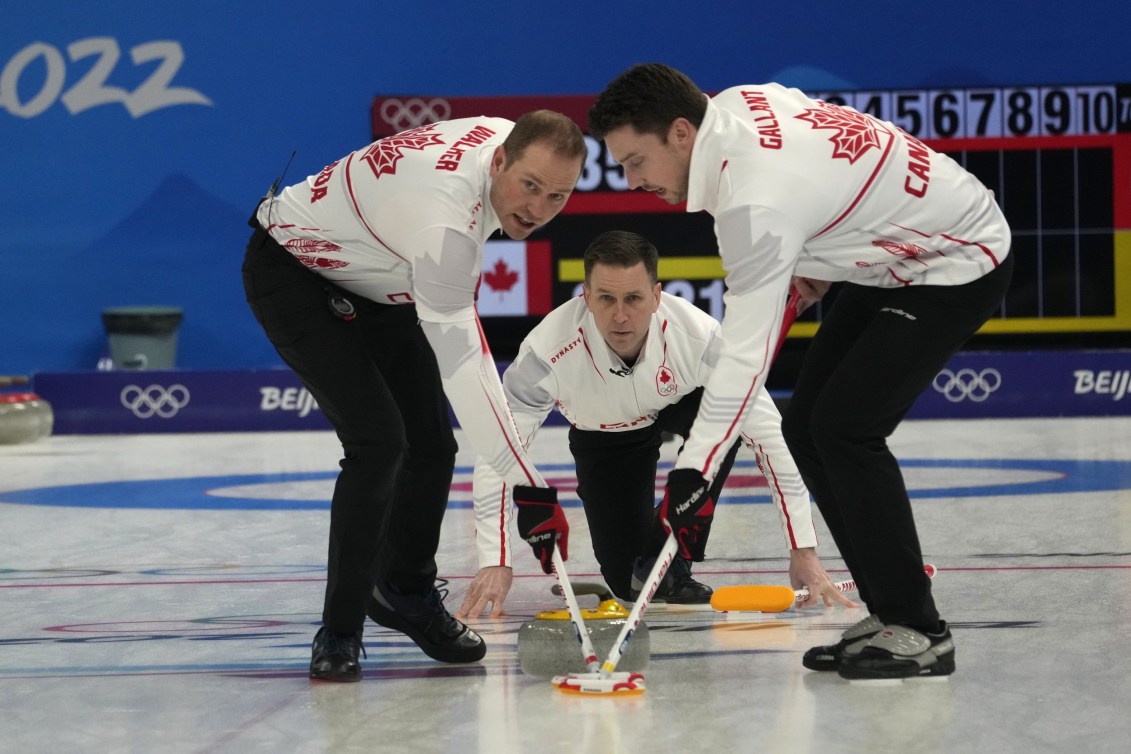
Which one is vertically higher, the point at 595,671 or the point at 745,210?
the point at 745,210

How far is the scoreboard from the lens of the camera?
1155 centimetres

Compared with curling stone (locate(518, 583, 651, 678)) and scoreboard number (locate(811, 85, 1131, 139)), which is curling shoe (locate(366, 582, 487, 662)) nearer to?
curling stone (locate(518, 583, 651, 678))

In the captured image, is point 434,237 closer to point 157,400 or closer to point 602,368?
point 602,368

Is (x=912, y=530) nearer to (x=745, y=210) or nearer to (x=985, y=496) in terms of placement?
(x=745, y=210)

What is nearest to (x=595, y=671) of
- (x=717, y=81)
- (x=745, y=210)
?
(x=745, y=210)

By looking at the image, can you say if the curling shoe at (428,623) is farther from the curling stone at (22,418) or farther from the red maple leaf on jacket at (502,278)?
the red maple leaf on jacket at (502,278)

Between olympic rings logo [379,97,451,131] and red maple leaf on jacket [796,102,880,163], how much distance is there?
29.2 ft

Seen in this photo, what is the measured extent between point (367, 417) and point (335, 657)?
57 cm

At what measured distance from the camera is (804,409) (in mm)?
3506

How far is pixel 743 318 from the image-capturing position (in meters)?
2.99

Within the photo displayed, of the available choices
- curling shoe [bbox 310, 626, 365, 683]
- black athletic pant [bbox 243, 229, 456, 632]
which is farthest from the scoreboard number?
curling shoe [bbox 310, 626, 365, 683]

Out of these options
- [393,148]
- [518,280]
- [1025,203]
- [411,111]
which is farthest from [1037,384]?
[393,148]

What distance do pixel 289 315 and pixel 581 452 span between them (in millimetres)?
1532

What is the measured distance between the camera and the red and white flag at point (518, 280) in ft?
38.7
